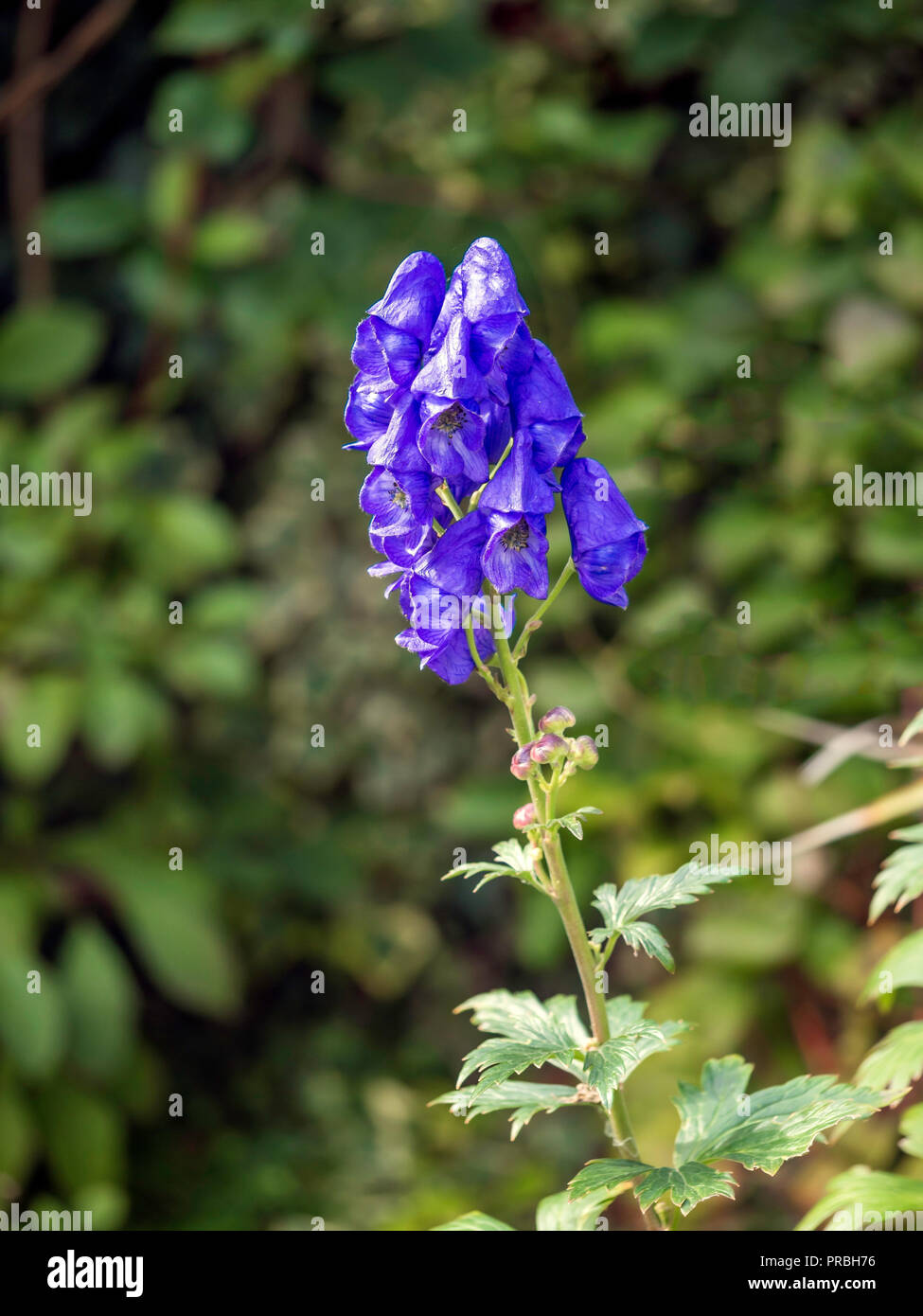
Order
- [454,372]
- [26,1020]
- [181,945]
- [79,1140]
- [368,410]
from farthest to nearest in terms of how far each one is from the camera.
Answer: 1. [181,945]
2. [79,1140]
3. [26,1020]
4. [368,410]
5. [454,372]

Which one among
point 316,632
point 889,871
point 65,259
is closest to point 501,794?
point 316,632

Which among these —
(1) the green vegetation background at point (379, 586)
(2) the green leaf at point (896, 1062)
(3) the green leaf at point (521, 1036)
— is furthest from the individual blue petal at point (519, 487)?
(1) the green vegetation background at point (379, 586)

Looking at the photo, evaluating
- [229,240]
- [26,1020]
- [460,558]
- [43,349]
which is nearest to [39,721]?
[26,1020]

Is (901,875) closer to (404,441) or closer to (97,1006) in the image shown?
(404,441)

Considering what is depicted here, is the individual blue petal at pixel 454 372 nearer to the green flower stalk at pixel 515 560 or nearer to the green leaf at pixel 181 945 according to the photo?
the green flower stalk at pixel 515 560

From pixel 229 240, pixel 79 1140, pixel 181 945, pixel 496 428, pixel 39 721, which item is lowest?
pixel 79 1140

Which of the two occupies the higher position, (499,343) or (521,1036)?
(499,343)
